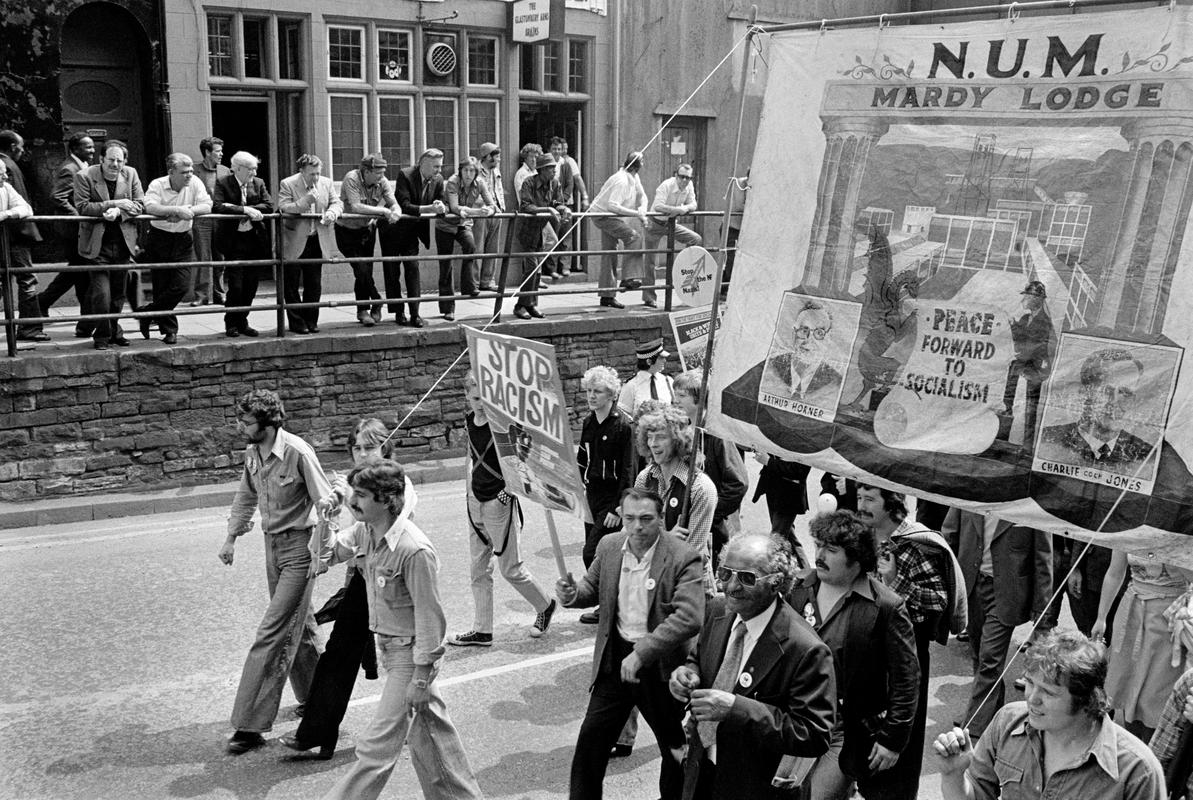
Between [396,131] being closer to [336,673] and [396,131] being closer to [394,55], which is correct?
[394,55]

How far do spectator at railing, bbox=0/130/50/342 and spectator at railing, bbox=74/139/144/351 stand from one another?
1.61 ft

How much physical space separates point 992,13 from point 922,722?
303 centimetres

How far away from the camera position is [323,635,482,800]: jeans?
599cm

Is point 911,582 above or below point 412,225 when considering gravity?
below

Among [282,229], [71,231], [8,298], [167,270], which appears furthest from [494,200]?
[8,298]

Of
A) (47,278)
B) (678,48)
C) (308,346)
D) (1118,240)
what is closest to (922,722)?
(1118,240)

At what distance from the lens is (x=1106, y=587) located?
6.64 m

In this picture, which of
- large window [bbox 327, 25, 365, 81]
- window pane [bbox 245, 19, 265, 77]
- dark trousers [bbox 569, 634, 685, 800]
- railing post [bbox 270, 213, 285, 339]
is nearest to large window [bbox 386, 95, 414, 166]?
large window [bbox 327, 25, 365, 81]

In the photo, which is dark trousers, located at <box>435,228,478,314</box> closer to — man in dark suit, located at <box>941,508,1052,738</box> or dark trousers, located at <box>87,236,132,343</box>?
dark trousers, located at <box>87,236,132,343</box>

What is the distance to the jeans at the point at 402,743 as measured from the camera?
5.99 m

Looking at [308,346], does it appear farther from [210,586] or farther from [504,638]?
[504,638]

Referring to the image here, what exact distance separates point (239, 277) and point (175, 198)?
989mm

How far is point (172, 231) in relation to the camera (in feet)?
42.1

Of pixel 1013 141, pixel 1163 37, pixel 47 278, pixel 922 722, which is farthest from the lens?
pixel 47 278
